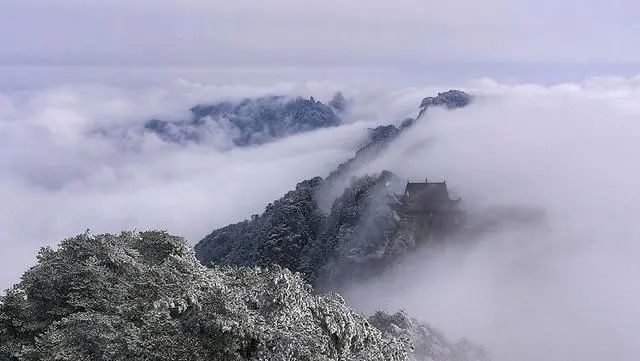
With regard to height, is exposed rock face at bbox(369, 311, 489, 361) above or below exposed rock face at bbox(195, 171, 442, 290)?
below

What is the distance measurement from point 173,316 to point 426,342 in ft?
156

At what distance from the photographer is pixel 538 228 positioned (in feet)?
398

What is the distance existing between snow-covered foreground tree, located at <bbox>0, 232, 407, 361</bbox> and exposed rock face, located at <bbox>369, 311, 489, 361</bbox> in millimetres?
34816

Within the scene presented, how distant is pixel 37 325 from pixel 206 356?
1206 cm

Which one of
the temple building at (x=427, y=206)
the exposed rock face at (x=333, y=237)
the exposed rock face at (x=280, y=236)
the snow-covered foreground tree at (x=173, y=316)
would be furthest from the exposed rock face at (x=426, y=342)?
the exposed rock face at (x=280, y=236)

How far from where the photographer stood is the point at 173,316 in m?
22.6

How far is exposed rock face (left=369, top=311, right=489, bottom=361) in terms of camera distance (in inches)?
2397

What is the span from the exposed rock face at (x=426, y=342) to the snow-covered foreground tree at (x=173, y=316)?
3482cm

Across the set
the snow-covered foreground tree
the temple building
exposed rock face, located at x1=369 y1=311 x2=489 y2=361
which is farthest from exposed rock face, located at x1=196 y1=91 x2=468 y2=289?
the snow-covered foreground tree

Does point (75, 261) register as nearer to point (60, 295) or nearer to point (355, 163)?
point (60, 295)

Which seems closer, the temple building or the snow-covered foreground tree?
the snow-covered foreground tree

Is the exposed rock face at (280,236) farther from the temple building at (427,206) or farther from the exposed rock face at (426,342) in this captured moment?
the exposed rock face at (426,342)

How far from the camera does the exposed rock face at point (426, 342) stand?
200ft

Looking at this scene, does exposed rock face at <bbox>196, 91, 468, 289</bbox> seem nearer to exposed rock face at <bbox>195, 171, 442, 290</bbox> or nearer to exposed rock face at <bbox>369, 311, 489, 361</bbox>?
exposed rock face at <bbox>195, 171, 442, 290</bbox>
